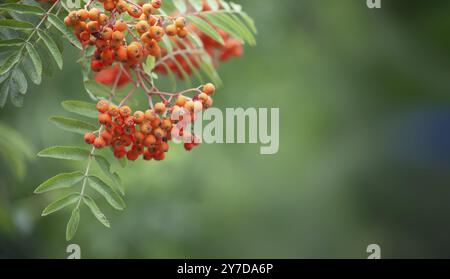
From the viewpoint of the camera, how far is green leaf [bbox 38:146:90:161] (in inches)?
94.9

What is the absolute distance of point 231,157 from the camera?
6863 millimetres

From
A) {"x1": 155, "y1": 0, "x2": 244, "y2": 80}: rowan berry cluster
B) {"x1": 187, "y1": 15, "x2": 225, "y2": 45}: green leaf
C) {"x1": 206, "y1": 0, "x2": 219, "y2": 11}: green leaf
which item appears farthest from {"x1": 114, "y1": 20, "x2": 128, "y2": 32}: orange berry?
{"x1": 155, "y1": 0, "x2": 244, "y2": 80}: rowan berry cluster

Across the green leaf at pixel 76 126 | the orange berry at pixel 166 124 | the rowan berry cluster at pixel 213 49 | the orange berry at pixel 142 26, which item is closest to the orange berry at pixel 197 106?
the orange berry at pixel 166 124

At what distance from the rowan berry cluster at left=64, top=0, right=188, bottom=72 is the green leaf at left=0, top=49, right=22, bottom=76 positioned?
0.71 ft

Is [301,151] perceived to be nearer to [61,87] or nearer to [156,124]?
[61,87]

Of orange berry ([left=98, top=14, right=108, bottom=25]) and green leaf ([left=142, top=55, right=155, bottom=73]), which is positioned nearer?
orange berry ([left=98, top=14, right=108, bottom=25])

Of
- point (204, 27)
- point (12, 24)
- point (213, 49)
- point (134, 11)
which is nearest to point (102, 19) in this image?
point (134, 11)

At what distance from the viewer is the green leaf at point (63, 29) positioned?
2.33m

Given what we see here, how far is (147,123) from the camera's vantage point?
7.69 ft

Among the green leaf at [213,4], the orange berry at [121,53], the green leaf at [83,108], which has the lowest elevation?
the green leaf at [83,108]

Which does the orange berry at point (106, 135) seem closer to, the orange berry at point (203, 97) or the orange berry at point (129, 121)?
the orange berry at point (129, 121)

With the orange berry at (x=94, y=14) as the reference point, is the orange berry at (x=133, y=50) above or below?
below

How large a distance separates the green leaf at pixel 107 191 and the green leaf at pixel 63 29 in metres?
0.52

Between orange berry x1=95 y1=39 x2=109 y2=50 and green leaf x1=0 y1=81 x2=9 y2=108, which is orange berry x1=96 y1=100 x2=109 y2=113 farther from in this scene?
green leaf x1=0 y1=81 x2=9 y2=108
